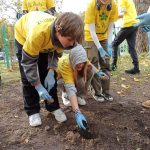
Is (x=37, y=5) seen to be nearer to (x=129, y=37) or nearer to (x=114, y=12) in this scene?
(x=114, y=12)

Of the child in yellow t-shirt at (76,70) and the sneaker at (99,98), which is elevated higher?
the child in yellow t-shirt at (76,70)

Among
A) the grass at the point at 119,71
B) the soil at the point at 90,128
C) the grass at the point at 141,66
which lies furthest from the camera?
the grass at the point at 141,66

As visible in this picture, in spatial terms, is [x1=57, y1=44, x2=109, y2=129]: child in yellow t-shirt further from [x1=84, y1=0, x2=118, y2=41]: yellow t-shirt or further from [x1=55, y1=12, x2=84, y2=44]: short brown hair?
[x1=55, y1=12, x2=84, y2=44]: short brown hair

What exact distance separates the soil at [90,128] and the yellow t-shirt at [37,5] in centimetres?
150

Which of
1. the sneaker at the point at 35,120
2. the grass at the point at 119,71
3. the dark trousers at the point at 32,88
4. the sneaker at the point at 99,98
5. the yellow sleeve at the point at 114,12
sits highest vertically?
the yellow sleeve at the point at 114,12

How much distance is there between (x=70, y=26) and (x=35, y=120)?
124 cm

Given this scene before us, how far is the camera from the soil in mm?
2744

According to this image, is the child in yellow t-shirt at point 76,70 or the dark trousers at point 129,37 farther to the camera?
the dark trousers at point 129,37

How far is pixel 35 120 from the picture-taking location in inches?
122

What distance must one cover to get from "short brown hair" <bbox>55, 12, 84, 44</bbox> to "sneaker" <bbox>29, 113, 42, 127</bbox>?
1.15 metres

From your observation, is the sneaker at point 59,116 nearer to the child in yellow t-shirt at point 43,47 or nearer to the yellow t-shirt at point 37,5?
the child in yellow t-shirt at point 43,47

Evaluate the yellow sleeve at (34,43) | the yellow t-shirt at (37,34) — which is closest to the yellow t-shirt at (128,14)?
the yellow t-shirt at (37,34)

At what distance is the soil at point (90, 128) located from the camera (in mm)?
2744

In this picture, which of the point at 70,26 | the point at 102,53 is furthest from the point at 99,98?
the point at 70,26
